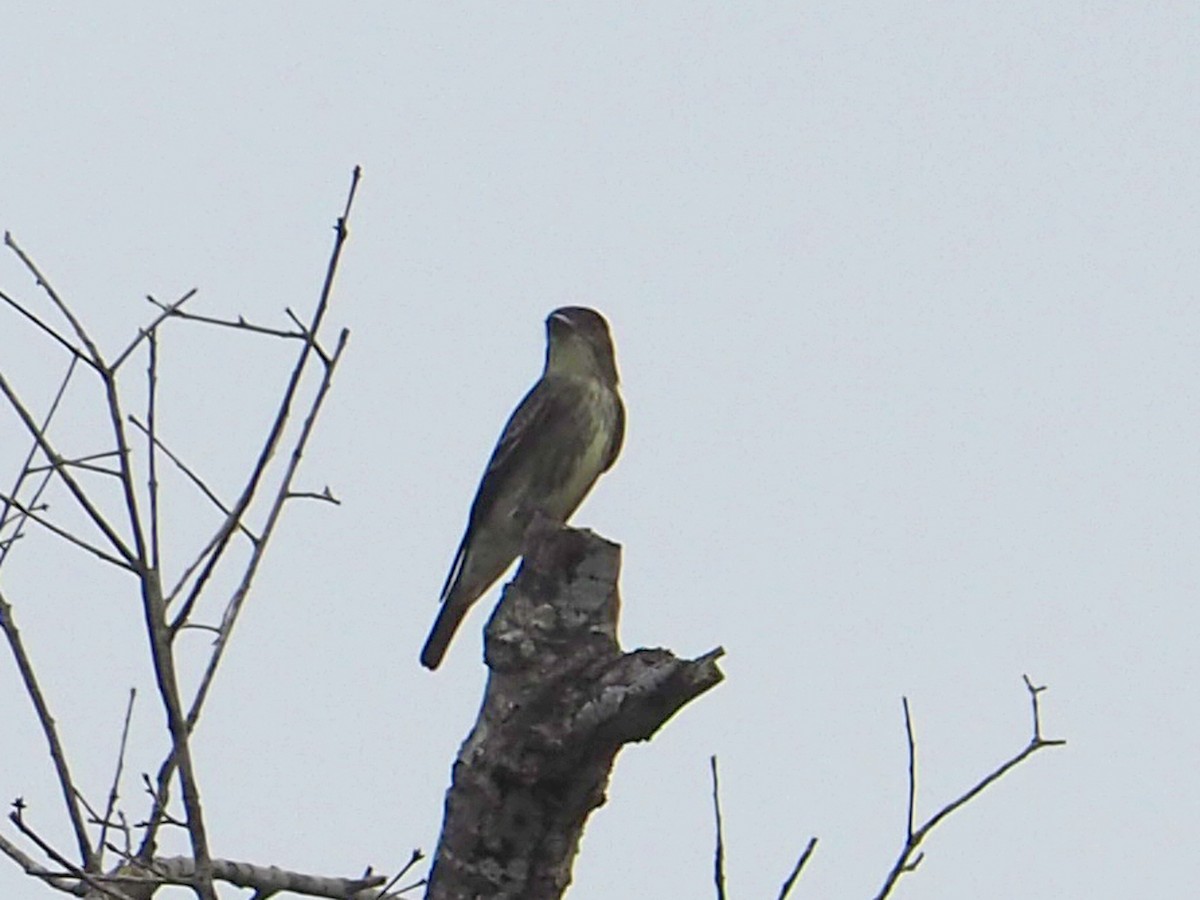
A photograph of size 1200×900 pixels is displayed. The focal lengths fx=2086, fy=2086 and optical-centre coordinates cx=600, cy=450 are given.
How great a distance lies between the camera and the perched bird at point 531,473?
28.3 feet

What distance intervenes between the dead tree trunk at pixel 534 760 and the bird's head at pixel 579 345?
5215mm

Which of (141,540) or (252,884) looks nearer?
(141,540)

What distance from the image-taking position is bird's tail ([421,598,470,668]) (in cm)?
869

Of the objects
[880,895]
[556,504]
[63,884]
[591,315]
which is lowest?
[880,895]

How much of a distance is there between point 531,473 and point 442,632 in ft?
2.52

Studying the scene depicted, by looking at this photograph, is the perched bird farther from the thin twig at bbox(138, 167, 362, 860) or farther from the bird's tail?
the thin twig at bbox(138, 167, 362, 860)

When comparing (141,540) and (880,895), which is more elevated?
(141,540)

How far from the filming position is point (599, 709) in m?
3.58

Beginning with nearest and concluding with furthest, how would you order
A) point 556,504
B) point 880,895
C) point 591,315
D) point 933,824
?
point 880,895
point 933,824
point 556,504
point 591,315

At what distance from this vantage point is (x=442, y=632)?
28.6ft

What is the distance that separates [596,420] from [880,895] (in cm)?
543

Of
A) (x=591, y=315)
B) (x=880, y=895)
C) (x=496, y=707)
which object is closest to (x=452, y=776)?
(x=496, y=707)

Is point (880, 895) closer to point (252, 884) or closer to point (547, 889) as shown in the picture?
point (547, 889)

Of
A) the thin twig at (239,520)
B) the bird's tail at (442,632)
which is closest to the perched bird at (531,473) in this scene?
the bird's tail at (442,632)
